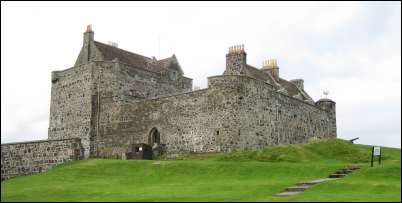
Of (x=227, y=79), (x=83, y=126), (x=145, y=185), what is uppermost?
(x=227, y=79)

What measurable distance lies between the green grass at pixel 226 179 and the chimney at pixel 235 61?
11.3 meters

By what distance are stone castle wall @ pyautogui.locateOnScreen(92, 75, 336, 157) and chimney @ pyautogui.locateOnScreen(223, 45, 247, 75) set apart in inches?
172

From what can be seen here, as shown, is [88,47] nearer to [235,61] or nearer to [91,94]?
[91,94]

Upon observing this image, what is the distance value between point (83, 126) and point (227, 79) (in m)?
17.5

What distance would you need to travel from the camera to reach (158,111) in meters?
57.6

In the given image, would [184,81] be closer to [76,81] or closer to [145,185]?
[76,81]

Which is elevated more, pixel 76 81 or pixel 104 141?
pixel 76 81

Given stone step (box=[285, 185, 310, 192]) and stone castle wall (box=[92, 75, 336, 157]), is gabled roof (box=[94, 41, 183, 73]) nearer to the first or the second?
stone castle wall (box=[92, 75, 336, 157])

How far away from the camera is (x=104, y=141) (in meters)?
61.2

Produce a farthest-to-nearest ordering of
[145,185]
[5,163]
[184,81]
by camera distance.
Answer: [184,81] < [5,163] < [145,185]

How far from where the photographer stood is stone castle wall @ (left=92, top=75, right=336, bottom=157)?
2087 inches

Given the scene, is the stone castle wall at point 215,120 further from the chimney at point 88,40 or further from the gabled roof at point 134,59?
the chimney at point 88,40

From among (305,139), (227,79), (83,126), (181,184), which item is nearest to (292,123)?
(305,139)

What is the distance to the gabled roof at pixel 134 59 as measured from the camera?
6512cm
